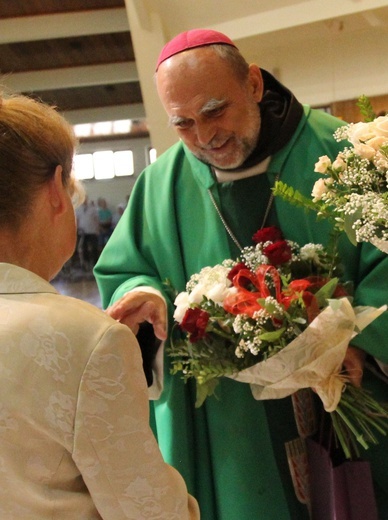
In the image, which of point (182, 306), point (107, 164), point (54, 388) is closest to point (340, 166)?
point (182, 306)

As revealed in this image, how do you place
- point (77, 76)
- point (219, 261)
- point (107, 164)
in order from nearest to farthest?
point (219, 261) → point (77, 76) → point (107, 164)

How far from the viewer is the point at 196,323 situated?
173 centimetres

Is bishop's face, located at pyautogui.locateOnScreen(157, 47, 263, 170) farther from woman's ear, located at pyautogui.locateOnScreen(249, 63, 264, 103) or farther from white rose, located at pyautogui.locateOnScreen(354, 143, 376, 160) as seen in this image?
white rose, located at pyautogui.locateOnScreen(354, 143, 376, 160)

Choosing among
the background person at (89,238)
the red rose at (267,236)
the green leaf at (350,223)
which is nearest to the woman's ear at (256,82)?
the red rose at (267,236)

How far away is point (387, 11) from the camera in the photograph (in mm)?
5918

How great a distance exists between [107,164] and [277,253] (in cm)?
729

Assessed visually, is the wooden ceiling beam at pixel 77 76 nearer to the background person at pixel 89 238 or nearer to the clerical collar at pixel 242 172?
the background person at pixel 89 238

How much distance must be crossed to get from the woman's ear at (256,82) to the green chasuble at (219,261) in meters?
0.16

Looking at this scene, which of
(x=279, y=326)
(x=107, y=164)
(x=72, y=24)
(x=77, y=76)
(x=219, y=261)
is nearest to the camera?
(x=279, y=326)

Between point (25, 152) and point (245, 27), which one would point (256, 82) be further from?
point (245, 27)

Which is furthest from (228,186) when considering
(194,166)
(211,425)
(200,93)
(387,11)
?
(387,11)

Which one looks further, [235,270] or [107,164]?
[107,164]

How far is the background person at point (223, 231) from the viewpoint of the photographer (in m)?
2.04

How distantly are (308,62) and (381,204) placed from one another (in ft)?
18.1
